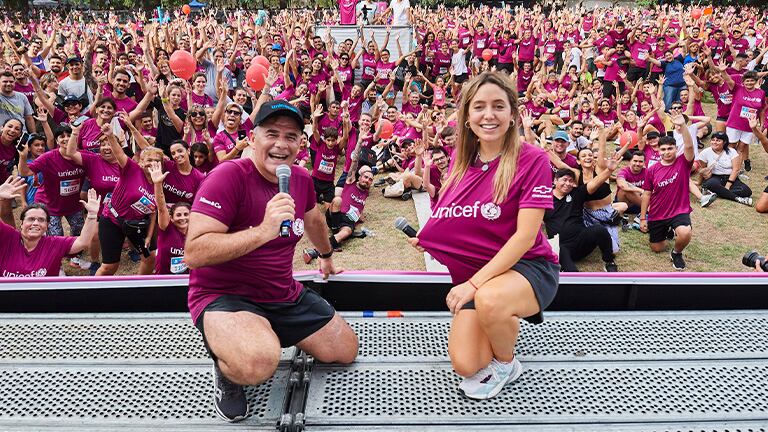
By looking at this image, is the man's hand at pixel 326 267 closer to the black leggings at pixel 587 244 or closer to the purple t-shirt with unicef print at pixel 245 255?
the purple t-shirt with unicef print at pixel 245 255

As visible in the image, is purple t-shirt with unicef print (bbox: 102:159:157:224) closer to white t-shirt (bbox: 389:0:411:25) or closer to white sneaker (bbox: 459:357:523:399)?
white sneaker (bbox: 459:357:523:399)

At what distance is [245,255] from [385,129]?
20.4ft

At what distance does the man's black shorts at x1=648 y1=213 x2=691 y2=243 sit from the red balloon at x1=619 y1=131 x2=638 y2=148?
1.63 meters

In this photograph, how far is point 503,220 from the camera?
243 cm

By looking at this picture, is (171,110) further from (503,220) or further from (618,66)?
(618,66)

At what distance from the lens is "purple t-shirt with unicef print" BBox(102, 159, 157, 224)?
15.6 ft

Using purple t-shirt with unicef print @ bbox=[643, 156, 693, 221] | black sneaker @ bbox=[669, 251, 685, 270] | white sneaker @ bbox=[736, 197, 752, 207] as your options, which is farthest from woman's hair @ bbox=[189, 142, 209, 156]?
white sneaker @ bbox=[736, 197, 752, 207]

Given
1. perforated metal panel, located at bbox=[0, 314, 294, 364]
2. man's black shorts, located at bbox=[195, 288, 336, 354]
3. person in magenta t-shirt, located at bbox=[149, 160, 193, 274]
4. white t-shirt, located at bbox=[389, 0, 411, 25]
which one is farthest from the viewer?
white t-shirt, located at bbox=[389, 0, 411, 25]

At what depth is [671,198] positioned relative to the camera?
18.9 feet

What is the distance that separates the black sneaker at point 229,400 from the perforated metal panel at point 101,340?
0.46 m

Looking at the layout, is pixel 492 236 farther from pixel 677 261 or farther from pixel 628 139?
pixel 628 139

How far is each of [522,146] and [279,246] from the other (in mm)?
1282

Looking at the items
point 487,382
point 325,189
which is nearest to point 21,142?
point 325,189

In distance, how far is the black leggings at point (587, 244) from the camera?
5.56m
